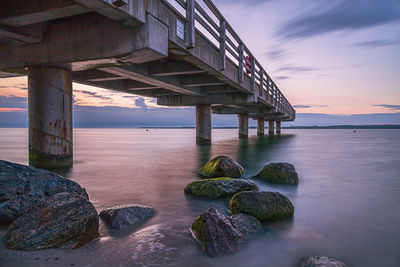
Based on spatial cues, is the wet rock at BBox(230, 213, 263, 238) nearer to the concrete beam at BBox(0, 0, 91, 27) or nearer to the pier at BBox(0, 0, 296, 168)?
→ the pier at BBox(0, 0, 296, 168)

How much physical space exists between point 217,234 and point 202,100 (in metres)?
19.7

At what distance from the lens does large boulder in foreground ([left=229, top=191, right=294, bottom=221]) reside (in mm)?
4504

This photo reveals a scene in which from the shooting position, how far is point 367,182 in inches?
345

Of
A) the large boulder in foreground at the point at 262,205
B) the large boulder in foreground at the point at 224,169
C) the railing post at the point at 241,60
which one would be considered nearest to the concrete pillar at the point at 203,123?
the railing post at the point at 241,60

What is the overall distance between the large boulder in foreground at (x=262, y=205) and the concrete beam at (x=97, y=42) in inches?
187

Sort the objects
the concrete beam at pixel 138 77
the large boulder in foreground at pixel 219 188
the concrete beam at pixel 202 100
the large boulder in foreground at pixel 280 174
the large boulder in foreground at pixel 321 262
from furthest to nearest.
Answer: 1. the concrete beam at pixel 202 100
2. the concrete beam at pixel 138 77
3. the large boulder in foreground at pixel 280 174
4. the large boulder in foreground at pixel 219 188
5. the large boulder in foreground at pixel 321 262

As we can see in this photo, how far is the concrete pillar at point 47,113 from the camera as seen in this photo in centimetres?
895

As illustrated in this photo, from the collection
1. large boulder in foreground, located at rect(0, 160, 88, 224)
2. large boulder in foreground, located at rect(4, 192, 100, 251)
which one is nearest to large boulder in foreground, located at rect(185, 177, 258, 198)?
large boulder in foreground, located at rect(0, 160, 88, 224)

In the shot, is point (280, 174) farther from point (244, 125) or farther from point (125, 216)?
point (244, 125)

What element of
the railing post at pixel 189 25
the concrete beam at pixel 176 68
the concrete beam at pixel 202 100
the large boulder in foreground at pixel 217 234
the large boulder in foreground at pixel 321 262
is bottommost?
the large boulder in foreground at pixel 321 262

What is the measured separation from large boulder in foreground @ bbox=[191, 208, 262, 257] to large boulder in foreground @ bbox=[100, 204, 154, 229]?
111cm

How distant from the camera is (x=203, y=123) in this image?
24.9 m

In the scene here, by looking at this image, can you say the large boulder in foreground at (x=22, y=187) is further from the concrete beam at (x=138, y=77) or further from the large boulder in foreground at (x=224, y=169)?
the concrete beam at (x=138, y=77)

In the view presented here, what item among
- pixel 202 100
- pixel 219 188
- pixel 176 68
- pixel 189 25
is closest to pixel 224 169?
pixel 219 188
